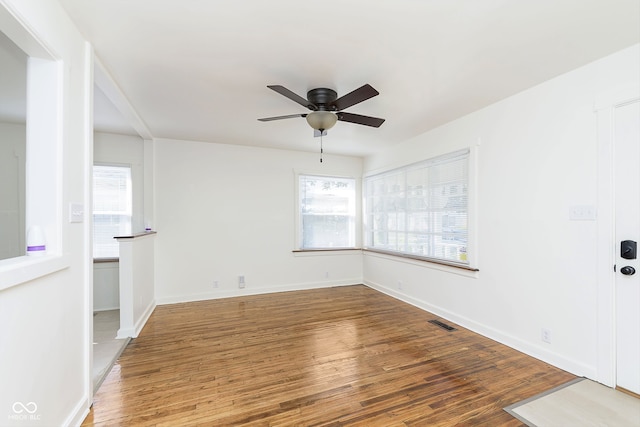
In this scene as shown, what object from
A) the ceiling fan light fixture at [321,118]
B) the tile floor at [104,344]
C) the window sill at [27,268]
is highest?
the ceiling fan light fixture at [321,118]

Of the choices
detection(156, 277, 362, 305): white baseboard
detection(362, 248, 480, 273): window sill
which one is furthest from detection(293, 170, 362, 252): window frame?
detection(156, 277, 362, 305): white baseboard

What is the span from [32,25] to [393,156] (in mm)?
4339

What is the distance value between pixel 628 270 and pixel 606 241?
244 mm

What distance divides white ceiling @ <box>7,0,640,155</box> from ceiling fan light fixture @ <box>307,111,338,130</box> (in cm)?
27

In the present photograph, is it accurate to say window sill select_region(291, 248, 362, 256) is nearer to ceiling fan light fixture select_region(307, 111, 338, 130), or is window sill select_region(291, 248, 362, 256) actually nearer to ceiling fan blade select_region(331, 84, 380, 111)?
ceiling fan light fixture select_region(307, 111, 338, 130)

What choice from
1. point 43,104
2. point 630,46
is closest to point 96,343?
point 43,104

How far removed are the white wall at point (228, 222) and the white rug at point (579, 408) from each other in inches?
144

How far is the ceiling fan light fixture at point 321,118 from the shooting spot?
263 cm

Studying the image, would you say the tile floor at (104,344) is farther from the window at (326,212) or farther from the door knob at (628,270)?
the door knob at (628,270)

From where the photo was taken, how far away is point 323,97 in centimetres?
267

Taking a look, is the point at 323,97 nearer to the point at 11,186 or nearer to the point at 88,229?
the point at 88,229

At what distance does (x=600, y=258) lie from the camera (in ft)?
7.39

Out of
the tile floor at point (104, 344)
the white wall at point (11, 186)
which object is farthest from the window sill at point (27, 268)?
the white wall at point (11, 186)

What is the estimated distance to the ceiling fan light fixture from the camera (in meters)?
2.63
